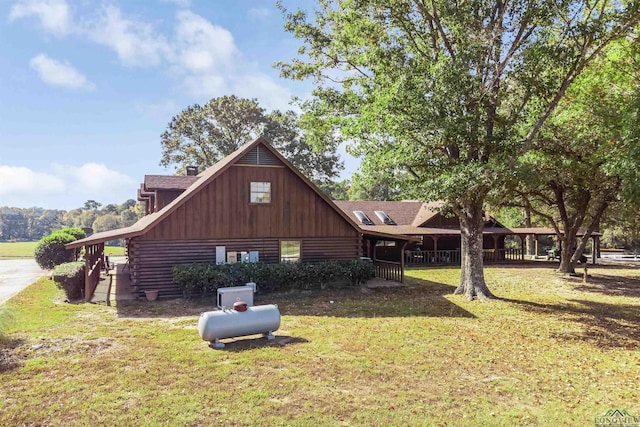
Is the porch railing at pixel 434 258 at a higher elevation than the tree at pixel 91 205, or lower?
lower

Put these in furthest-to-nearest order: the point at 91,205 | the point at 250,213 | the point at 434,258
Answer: the point at 91,205, the point at 434,258, the point at 250,213

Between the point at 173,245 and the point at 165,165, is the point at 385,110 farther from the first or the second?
the point at 165,165

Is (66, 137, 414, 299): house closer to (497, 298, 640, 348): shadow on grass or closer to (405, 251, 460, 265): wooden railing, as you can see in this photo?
(497, 298, 640, 348): shadow on grass

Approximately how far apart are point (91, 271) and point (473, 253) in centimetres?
1628

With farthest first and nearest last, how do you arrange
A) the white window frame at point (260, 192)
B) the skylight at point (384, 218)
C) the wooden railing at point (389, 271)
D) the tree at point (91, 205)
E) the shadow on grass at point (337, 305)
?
the tree at point (91, 205) → the skylight at point (384, 218) → the wooden railing at point (389, 271) → the white window frame at point (260, 192) → the shadow on grass at point (337, 305)

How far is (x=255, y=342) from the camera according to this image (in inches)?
389

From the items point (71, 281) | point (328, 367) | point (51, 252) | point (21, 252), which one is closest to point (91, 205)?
point (21, 252)

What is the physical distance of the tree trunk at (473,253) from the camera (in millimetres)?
16734

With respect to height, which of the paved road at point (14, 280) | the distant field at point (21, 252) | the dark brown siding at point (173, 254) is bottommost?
the paved road at point (14, 280)

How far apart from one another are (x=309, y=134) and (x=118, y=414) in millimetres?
15209

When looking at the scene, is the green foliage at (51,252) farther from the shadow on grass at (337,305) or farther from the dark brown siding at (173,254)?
the shadow on grass at (337,305)

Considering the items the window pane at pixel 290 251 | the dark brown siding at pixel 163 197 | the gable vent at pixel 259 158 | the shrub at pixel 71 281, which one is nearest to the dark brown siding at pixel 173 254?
the window pane at pixel 290 251

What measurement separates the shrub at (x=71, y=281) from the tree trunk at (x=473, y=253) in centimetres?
1530

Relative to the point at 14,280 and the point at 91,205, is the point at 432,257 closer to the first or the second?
the point at 14,280
